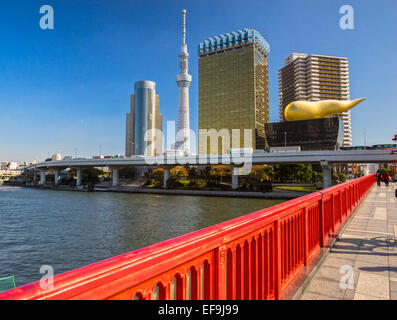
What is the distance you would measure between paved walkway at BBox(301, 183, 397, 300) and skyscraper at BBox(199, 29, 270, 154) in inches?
4560

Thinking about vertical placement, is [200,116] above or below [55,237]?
above

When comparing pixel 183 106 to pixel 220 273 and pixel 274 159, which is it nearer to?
pixel 274 159

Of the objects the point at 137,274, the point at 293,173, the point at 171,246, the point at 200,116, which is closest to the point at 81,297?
the point at 137,274

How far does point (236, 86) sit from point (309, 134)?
56671 millimetres

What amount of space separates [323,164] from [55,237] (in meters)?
46.3

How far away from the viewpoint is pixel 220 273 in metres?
2.31

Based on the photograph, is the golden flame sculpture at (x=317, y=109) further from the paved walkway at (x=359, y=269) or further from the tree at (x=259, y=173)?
the paved walkway at (x=359, y=269)

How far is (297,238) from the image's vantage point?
13.7 ft

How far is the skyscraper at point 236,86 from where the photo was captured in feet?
417

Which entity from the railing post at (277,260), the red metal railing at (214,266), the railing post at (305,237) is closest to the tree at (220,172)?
the railing post at (305,237)

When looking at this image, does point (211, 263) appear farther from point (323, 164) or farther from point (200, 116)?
point (200, 116)

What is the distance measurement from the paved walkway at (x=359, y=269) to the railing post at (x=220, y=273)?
180 centimetres

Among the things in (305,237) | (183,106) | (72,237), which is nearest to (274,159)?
(72,237)

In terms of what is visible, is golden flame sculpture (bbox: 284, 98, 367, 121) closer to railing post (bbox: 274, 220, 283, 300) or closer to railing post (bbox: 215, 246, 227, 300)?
railing post (bbox: 274, 220, 283, 300)
